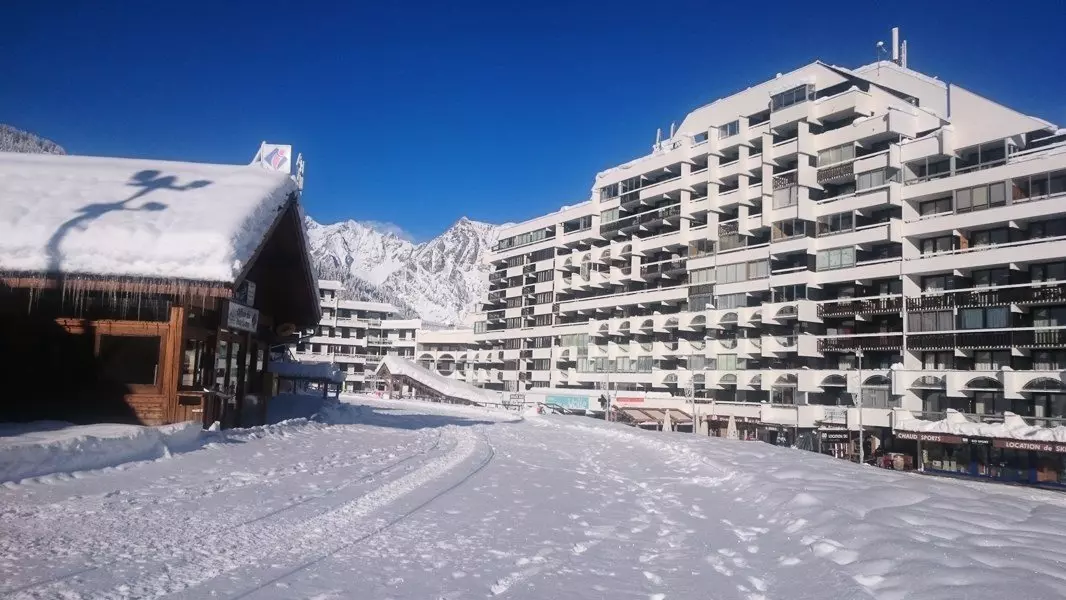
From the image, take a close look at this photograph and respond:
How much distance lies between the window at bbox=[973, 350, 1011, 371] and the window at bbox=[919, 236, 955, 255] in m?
6.50

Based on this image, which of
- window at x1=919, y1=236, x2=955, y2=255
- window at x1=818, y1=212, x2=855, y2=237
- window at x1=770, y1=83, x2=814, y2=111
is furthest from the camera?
window at x1=770, y1=83, x2=814, y2=111

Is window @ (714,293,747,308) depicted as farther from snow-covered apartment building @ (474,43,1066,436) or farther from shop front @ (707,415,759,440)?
shop front @ (707,415,759,440)

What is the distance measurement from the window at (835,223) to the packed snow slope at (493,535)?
4363 cm

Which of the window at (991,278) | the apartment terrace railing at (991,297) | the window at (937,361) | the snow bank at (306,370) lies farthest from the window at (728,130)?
the snow bank at (306,370)

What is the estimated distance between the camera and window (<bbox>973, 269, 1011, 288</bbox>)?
155 feet

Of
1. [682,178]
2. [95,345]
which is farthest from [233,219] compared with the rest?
[682,178]

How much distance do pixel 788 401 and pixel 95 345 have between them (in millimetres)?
49912

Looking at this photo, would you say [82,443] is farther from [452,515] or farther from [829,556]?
[829,556]

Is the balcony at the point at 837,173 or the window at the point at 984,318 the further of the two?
the balcony at the point at 837,173

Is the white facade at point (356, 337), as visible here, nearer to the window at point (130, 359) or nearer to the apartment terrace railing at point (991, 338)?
the apartment terrace railing at point (991, 338)

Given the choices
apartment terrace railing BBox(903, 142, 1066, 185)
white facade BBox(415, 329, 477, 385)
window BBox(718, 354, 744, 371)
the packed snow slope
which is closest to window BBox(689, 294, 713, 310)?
window BBox(718, 354, 744, 371)

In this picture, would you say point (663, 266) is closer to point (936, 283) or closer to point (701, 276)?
point (701, 276)

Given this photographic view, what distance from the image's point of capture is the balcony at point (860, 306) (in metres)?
52.8

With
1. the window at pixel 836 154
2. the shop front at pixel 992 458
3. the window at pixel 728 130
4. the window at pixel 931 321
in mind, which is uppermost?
the window at pixel 728 130
